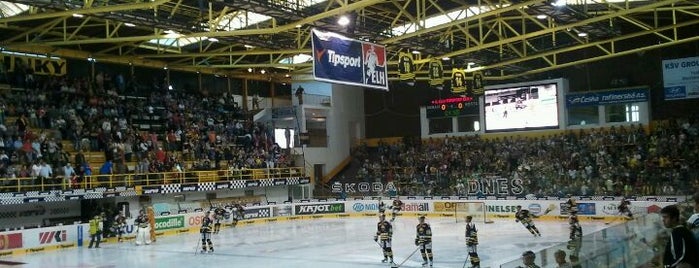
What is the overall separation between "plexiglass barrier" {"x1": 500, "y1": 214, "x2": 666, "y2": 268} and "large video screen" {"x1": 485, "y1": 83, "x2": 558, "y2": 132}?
3151 centimetres

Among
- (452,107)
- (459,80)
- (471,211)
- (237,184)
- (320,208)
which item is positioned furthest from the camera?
(452,107)

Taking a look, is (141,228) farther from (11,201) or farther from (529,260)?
(529,260)

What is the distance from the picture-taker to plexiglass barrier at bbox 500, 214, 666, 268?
9727mm

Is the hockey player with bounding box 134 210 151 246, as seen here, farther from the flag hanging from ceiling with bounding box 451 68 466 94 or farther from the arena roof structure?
the flag hanging from ceiling with bounding box 451 68 466 94

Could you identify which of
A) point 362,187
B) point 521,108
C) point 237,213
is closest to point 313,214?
point 362,187

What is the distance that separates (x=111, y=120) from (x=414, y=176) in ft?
60.8

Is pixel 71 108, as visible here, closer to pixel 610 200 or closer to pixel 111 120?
pixel 111 120

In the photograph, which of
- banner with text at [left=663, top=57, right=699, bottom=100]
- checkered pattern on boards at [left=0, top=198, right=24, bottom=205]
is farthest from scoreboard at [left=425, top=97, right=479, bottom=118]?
checkered pattern on boards at [left=0, top=198, right=24, bottom=205]

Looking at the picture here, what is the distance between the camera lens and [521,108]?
44.3 meters

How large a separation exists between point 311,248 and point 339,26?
845 cm

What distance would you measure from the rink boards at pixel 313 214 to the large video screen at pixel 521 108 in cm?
925

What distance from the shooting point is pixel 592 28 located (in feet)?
103

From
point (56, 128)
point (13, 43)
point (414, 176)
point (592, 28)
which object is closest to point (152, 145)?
point (56, 128)

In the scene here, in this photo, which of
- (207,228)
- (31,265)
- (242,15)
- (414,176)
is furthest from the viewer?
(414,176)
